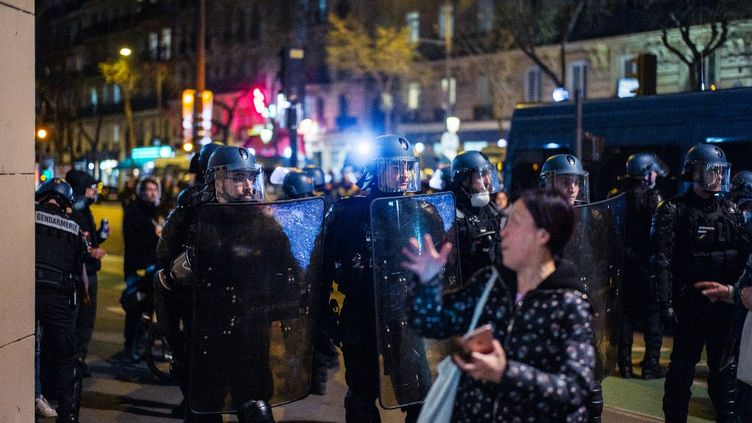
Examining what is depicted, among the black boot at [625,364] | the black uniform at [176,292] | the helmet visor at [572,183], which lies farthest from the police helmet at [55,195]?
the black boot at [625,364]

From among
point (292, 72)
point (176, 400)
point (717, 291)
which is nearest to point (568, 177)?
point (717, 291)

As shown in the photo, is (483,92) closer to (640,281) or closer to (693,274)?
(640,281)

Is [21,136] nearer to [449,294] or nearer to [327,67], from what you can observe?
[449,294]

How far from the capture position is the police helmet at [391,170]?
522 centimetres

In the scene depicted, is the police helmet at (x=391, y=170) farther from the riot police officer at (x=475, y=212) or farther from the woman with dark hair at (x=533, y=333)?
the woman with dark hair at (x=533, y=333)

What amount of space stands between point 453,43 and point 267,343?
40.7m

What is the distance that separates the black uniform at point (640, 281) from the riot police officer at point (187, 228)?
4.01 metres

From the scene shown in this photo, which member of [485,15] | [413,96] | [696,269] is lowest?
[696,269]

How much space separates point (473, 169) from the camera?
241 inches

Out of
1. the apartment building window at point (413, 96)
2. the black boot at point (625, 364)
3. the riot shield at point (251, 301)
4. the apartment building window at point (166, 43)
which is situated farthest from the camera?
the apartment building window at point (166, 43)

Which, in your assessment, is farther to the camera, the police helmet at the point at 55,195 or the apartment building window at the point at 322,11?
the apartment building window at the point at 322,11

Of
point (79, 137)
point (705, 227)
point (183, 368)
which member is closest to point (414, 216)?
A: point (183, 368)

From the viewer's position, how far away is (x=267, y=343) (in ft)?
15.7

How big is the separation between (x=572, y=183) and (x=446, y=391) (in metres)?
3.26
